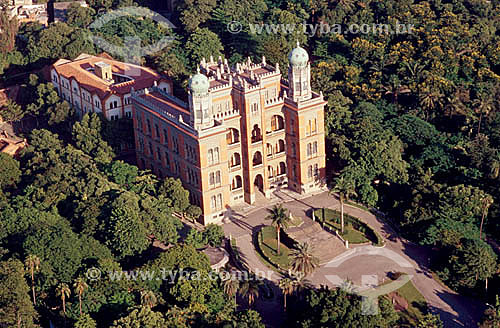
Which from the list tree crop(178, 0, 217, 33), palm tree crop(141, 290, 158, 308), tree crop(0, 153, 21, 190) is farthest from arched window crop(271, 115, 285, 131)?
tree crop(178, 0, 217, 33)

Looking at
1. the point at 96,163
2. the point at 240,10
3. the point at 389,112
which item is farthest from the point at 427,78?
the point at 96,163

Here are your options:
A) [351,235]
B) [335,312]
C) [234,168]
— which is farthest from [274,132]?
[335,312]

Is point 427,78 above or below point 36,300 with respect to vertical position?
above

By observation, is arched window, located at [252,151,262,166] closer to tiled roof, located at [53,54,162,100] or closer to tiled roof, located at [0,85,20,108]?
tiled roof, located at [53,54,162,100]

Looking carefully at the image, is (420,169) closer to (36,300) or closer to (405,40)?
(405,40)

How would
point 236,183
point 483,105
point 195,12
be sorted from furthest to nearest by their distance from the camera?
point 195,12, point 483,105, point 236,183

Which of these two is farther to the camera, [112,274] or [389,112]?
[389,112]

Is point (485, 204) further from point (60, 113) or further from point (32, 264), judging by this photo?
point (60, 113)
